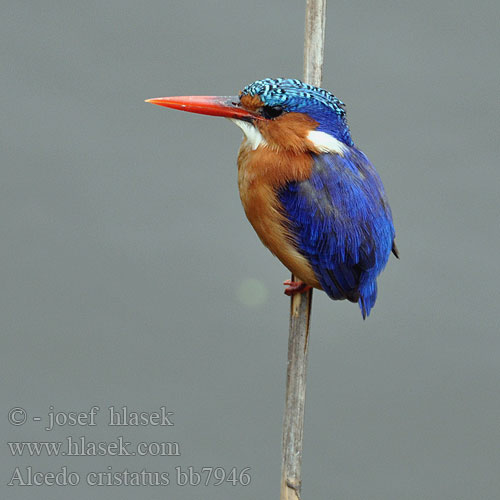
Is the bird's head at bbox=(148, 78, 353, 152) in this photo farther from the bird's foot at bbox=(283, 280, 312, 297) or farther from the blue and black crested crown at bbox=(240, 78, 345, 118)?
the bird's foot at bbox=(283, 280, 312, 297)

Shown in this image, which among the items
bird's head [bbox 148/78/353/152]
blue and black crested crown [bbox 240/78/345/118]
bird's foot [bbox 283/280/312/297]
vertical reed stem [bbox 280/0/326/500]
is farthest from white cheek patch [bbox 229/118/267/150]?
bird's foot [bbox 283/280/312/297]

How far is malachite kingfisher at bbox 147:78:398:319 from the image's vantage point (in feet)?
10.8

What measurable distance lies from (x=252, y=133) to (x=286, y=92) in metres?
0.20

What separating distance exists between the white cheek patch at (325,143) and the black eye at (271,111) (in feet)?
0.38

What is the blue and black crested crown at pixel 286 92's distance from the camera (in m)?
3.25

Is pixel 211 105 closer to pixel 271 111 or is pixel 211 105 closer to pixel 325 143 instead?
pixel 271 111

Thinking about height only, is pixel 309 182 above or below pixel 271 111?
below

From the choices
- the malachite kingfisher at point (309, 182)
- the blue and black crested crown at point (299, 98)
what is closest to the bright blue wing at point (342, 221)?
the malachite kingfisher at point (309, 182)

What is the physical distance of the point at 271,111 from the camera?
329 cm

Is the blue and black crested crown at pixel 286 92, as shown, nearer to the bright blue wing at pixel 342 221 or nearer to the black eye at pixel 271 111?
the black eye at pixel 271 111

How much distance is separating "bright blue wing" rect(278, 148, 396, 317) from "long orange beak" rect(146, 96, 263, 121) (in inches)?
10.6

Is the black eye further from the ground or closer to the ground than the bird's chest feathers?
further from the ground

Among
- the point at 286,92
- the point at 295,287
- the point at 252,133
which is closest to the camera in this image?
the point at 286,92

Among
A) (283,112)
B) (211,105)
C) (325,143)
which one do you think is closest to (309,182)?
(325,143)
